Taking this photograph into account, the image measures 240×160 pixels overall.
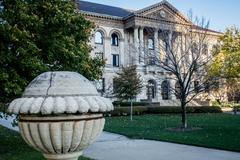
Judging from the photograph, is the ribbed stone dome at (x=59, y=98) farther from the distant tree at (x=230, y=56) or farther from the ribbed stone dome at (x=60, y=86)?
the distant tree at (x=230, y=56)

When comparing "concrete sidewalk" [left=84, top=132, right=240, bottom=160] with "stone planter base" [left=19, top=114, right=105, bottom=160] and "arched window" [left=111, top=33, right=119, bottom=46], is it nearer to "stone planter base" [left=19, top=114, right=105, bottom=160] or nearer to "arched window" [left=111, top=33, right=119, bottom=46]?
"stone planter base" [left=19, top=114, right=105, bottom=160]

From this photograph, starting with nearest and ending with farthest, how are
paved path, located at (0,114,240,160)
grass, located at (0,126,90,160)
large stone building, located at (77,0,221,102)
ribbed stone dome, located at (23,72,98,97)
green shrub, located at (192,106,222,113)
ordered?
ribbed stone dome, located at (23,72,98,97)
paved path, located at (0,114,240,160)
grass, located at (0,126,90,160)
green shrub, located at (192,106,222,113)
large stone building, located at (77,0,221,102)

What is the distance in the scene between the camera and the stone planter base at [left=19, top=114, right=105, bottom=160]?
4.60 m

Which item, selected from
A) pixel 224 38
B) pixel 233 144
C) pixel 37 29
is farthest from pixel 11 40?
pixel 224 38

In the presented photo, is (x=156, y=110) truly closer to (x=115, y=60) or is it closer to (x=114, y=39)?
(x=115, y=60)

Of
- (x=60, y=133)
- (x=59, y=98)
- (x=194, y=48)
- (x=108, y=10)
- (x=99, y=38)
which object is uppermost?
(x=108, y=10)

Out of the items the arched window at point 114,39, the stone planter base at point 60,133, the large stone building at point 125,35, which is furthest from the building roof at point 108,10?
the stone planter base at point 60,133

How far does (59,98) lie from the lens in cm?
468

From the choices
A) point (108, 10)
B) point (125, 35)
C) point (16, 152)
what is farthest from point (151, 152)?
point (108, 10)

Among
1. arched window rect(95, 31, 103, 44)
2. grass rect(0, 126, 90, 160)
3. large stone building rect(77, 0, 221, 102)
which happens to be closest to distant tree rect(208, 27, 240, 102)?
large stone building rect(77, 0, 221, 102)

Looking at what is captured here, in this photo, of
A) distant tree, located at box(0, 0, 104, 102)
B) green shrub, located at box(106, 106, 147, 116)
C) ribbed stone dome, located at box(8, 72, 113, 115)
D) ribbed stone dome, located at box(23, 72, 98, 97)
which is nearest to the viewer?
ribbed stone dome, located at box(8, 72, 113, 115)

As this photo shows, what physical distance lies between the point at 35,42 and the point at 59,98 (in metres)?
7.80

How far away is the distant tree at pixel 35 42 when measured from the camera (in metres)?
11.1

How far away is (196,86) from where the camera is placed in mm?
20906
